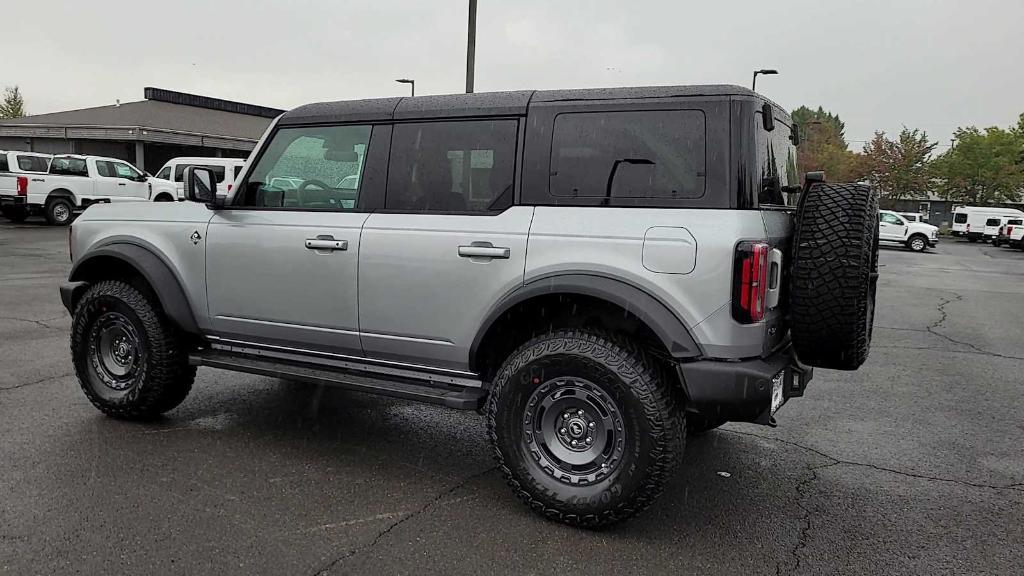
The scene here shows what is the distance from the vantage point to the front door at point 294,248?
4.16 meters

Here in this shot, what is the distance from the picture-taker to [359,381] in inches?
161

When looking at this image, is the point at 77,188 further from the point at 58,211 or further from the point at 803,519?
the point at 803,519

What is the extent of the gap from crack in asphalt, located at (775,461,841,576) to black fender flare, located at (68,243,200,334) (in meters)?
3.47

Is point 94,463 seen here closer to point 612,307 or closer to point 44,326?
point 612,307

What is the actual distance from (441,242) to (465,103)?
2.48 ft

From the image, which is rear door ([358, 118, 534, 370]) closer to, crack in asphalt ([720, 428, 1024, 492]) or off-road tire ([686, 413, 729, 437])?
off-road tire ([686, 413, 729, 437])

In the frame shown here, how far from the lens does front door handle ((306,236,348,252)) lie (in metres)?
4.09

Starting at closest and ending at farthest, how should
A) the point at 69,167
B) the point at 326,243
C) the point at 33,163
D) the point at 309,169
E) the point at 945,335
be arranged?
the point at 326,243, the point at 309,169, the point at 945,335, the point at 33,163, the point at 69,167

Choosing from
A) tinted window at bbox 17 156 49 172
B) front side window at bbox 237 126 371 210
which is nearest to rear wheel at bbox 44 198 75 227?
tinted window at bbox 17 156 49 172

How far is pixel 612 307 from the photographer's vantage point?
3643 millimetres

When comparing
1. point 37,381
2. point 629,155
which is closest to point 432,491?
point 629,155

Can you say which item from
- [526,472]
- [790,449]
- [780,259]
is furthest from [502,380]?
[790,449]

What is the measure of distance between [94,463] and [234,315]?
3.43ft

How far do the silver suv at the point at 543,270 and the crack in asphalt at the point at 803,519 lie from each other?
55cm
